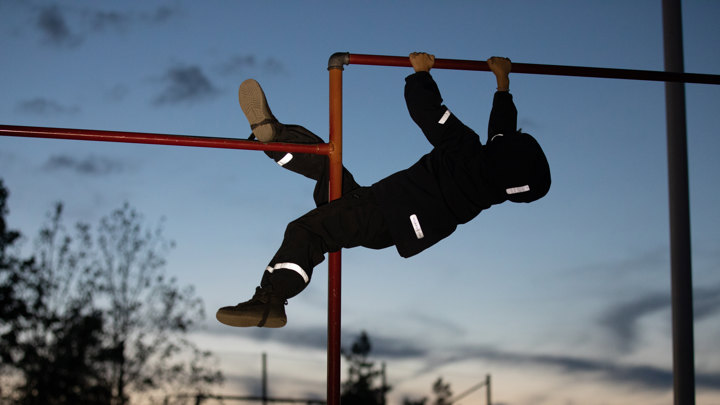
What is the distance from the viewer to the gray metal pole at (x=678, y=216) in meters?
4.19

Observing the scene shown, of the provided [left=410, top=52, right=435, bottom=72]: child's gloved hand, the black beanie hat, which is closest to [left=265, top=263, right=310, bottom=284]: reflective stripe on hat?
the black beanie hat

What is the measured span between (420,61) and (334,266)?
955mm

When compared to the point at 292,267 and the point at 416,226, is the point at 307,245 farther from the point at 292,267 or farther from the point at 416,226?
the point at 416,226

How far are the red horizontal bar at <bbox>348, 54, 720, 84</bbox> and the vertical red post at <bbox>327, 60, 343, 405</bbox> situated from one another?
0.51ft

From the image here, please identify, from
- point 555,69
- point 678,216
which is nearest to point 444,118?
point 555,69

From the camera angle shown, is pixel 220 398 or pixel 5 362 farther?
pixel 5 362

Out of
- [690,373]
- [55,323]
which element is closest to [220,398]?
[55,323]

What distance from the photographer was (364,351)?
A: 1942 centimetres

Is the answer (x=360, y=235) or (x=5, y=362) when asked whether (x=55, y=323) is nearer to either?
(x=5, y=362)

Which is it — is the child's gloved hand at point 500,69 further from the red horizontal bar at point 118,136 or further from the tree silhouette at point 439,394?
the tree silhouette at point 439,394

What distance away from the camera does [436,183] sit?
11.3ft

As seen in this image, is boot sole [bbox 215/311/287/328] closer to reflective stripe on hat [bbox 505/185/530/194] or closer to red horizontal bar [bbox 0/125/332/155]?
red horizontal bar [bbox 0/125/332/155]

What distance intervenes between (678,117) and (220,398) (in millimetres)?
7690

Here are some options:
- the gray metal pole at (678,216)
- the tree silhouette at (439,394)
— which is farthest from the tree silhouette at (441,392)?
the gray metal pole at (678,216)
